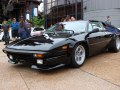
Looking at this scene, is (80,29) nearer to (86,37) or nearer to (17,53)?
(86,37)

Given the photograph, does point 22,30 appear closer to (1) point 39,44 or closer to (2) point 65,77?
(1) point 39,44

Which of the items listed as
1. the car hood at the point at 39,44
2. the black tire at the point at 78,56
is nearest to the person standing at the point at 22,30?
the car hood at the point at 39,44

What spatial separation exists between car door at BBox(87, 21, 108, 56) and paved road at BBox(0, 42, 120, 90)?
14.6 inches

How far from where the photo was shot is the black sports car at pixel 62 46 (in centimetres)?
517

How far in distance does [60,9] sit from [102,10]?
265 inches

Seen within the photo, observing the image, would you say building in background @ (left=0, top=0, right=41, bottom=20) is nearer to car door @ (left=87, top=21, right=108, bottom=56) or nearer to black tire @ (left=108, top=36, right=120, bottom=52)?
black tire @ (left=108, top=36, right=120, bottom=52)

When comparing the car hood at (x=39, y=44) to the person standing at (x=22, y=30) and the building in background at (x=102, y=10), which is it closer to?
the person standing at (x=22, y=30)

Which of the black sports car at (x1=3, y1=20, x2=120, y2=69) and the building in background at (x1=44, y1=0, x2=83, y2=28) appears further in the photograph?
the building in background at (x1=44, y1=0, x2=83, y2=28)

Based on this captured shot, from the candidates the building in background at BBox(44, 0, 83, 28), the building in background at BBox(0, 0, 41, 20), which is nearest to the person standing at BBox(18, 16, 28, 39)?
the building in background at BBox(44, 0, 83, 28)

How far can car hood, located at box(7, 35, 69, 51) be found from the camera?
5223 mm

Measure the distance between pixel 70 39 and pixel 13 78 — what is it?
157cm

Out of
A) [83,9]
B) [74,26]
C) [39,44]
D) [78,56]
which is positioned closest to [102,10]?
[83,9]

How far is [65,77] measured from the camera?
5066mm

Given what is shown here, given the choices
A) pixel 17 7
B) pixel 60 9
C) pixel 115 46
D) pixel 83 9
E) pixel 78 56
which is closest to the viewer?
pixel 78 56
